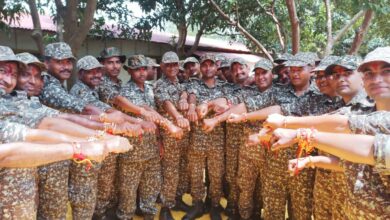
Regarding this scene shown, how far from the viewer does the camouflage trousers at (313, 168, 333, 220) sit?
9.84 feet

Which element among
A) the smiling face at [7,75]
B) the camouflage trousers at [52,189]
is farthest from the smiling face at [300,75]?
the smiling face at [7,75]

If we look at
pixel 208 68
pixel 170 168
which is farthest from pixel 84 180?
pixel 208 68

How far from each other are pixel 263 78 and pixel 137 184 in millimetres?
1987

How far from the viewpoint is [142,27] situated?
8.09 metres

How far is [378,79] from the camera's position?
2.14 m

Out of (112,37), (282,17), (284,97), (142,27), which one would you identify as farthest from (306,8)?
(284,97)

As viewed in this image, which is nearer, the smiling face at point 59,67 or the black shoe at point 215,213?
the smiling face at point 59,67

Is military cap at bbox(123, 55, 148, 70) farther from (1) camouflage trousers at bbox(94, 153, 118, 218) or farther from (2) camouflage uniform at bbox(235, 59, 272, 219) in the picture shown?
(2) camouflage uniform at bbox(235, 59, 272, 219)

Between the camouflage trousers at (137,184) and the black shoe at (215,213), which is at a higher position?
the camouflage trousers at (137,184)

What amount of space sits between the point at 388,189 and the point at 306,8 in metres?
7.24

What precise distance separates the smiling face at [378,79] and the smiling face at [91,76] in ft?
9.28

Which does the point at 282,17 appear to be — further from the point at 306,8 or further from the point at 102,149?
the point at 102,149

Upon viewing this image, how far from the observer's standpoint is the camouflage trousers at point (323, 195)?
9.84 ft

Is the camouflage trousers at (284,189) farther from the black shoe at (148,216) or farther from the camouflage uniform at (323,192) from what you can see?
the black shoe at (148,216)
